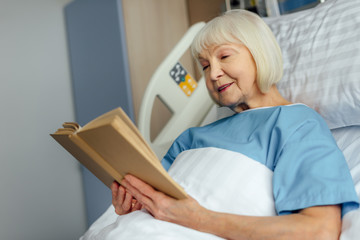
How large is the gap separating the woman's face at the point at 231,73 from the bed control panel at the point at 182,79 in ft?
2.55

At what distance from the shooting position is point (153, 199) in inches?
38.3

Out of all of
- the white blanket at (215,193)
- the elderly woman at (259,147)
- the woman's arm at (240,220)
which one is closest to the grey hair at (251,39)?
the elderly woman at (259,147)

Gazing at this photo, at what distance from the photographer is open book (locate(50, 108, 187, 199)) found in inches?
31.6

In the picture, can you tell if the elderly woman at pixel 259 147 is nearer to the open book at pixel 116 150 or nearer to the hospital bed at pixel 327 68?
the open book at pixel 116 150

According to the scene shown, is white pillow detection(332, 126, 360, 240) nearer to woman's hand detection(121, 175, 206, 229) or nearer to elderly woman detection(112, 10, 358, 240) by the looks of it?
elderly woman detection(112, 10, 358, 240)

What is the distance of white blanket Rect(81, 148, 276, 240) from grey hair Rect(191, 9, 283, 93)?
0.29 m

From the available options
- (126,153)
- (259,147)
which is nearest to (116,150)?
(126,153)

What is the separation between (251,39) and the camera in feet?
3.99

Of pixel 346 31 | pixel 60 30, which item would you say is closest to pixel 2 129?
pixel 60 30

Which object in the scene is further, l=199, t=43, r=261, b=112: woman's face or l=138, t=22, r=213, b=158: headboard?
l=138, t=22, r=213, b=158: headboard

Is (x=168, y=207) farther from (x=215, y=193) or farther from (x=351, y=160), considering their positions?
(x=351, y=160)

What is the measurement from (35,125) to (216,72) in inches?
60.2

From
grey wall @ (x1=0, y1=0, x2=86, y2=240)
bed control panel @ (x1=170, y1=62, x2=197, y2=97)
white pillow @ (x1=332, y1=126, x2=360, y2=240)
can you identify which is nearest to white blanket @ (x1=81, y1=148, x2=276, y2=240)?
white pillow @ (x1=332, y1=126, x2=360, y2=240)

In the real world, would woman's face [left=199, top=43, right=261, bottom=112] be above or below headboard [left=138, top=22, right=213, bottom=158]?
above
